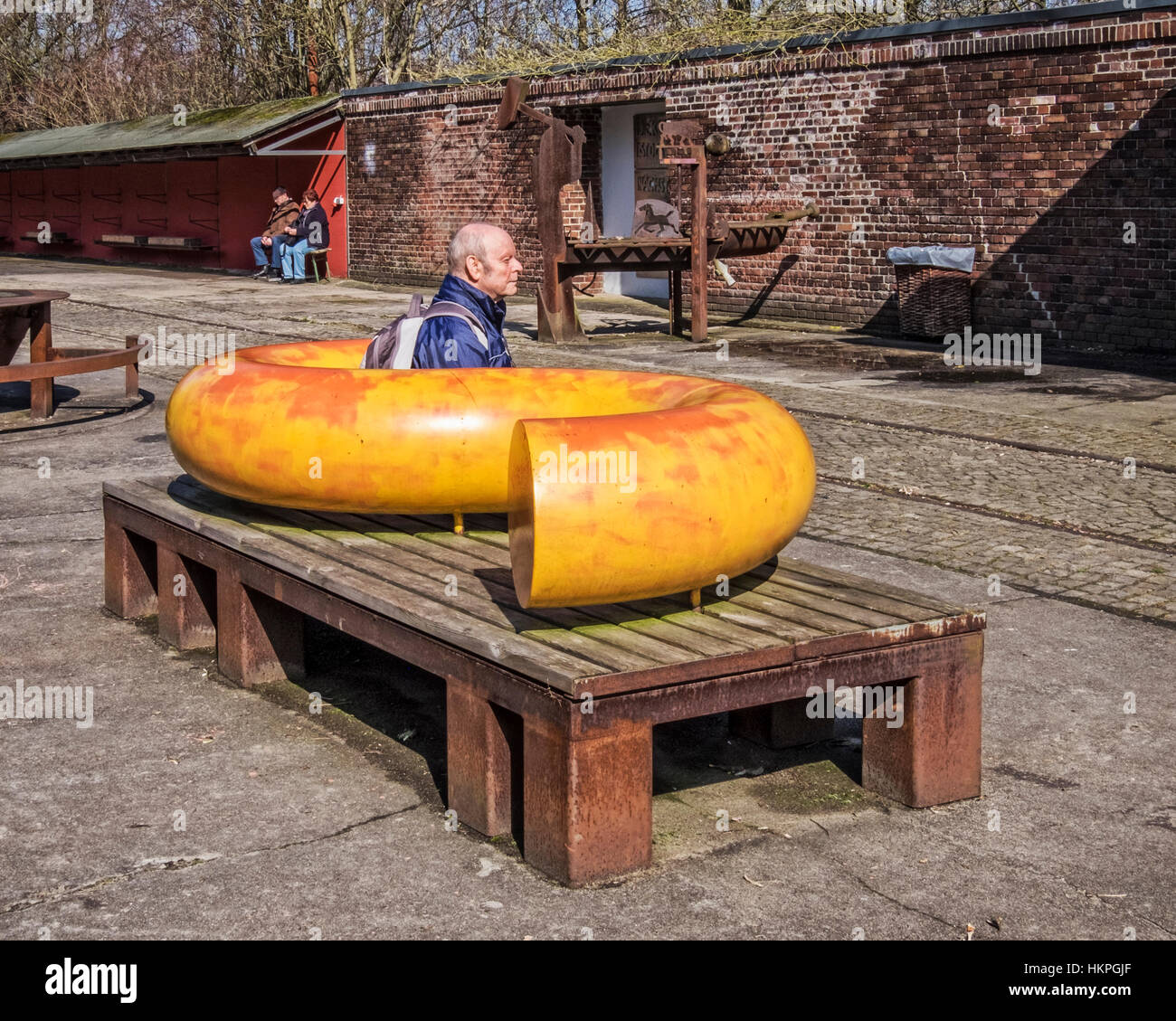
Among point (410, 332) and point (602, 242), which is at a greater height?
point (602, 242)

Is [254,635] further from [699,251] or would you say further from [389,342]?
[699,251]

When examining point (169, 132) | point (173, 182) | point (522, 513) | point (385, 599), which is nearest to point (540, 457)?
point (522, 513)

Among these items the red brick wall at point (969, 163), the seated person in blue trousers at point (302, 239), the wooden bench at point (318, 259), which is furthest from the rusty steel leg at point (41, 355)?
the seated person in blue trousers at point (302, 239)

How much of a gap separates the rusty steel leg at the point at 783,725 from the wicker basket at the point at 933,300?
36.8 feet

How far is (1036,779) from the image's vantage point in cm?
426

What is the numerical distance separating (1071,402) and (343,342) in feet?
22.4

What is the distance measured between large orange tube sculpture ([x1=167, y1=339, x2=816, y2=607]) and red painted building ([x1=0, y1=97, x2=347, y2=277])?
764 inches

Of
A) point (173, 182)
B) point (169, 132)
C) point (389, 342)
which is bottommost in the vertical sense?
point (389, 342)

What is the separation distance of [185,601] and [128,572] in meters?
0.51

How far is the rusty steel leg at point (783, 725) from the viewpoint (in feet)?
14.8

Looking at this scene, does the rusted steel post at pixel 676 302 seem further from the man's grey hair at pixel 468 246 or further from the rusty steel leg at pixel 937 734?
the rusty steel leg at pixel 937 734

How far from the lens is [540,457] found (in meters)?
3.72

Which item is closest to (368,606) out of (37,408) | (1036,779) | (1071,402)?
(1036,779)

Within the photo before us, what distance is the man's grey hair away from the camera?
5.04 metres
